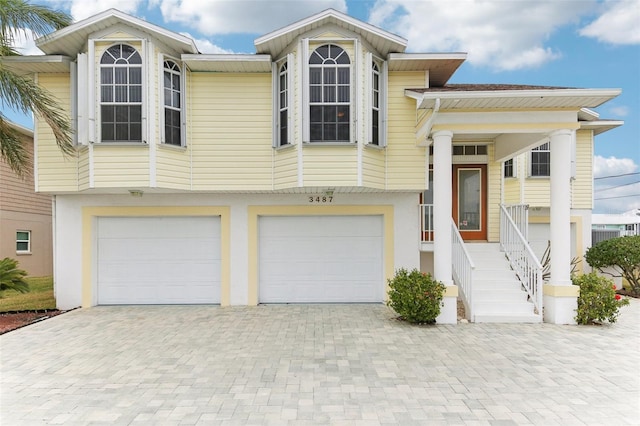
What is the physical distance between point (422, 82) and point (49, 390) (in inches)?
Answer: 345

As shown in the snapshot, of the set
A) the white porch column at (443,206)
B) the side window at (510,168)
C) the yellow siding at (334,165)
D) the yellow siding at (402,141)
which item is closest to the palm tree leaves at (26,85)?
the yellow siding at (334,165)

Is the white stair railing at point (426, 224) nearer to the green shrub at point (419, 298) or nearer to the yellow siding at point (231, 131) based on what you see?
the green shrub at point (419, 298)

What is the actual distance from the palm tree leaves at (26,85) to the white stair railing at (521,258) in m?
10.2

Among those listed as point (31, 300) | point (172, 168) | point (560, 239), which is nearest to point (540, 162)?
point (560, 239)

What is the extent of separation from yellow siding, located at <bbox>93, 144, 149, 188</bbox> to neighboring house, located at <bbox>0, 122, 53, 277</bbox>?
285 inches

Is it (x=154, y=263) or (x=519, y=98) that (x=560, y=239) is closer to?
(x=519, y=98)

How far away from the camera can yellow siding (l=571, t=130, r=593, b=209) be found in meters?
10.9

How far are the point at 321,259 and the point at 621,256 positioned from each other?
862cm

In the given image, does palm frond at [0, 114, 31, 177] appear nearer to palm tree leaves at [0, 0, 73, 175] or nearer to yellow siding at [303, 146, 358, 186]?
palm tree leaves at [0, 0, 73, 175]

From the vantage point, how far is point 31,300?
981 centimetres

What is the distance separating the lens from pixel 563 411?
3770mm

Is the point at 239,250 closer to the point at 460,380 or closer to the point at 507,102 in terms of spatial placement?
the point at 460,380

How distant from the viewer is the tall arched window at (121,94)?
7.58 metres

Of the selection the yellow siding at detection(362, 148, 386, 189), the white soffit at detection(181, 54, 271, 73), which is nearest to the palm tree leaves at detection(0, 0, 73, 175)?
the white soffit at detection(181, 54, 271, 73)
